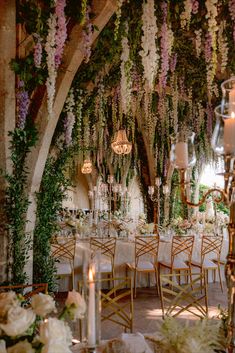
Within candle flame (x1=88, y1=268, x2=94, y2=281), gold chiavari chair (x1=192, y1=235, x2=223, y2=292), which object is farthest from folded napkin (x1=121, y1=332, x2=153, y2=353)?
gold chiavari chair (x1=192, y1=235, x2=223, y2=292)

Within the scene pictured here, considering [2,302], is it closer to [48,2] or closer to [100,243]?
[48,2]

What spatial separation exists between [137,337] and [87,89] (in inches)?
133

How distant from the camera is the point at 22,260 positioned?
3289mm

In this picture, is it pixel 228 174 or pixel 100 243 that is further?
pixel 100 243

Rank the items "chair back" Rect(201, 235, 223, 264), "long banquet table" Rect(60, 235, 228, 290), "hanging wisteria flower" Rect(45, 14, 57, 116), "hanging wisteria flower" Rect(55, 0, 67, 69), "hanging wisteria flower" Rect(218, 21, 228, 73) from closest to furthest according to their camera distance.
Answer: "hanging wisteria flower" Rect(55, 0, 67, 69), "hanging wisteria flower" Rect(45, 14, 57, 116), "hanging wisteria flower" Rect(218, 21, 228, 73), "long banquet table" Rect(60, 235, 228, 290), "chair back" Rect(201, 235, 223, 264)

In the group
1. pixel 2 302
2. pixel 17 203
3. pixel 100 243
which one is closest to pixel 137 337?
pixel 2 302

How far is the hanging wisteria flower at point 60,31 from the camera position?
2.97 m

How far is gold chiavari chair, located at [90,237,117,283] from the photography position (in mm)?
4828

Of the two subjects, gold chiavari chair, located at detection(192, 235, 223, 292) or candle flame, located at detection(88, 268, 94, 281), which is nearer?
candle flame, located at detection(88, 268, 94, 281)

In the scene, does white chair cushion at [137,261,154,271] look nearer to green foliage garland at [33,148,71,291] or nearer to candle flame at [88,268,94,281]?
green foliage garland at [33,148,71,291]

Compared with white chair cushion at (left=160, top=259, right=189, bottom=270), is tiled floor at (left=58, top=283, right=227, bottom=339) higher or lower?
lower

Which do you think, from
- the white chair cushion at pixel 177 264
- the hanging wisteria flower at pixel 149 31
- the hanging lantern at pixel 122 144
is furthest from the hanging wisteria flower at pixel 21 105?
the hanging lantern at pixel 122 144

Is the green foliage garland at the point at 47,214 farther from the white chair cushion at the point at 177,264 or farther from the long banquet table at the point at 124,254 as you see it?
the white chair cushion at the point at 177,264

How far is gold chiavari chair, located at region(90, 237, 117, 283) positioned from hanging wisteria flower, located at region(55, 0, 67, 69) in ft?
8.79
